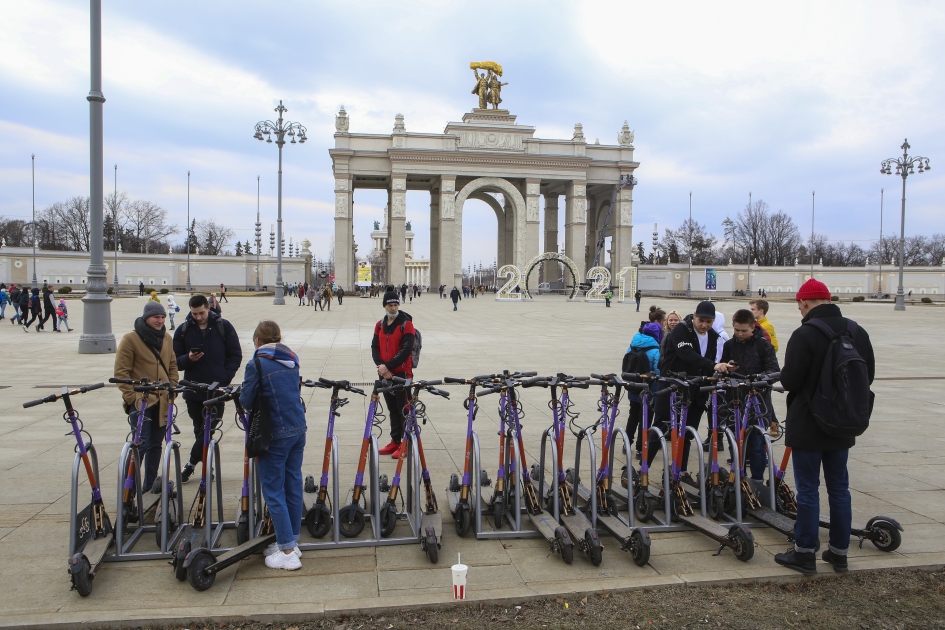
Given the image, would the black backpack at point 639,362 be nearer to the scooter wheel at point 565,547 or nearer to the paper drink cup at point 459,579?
the scooter wheel at point 565,547

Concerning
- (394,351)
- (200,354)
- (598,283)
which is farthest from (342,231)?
(200,354)

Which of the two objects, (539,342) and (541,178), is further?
(541,178)

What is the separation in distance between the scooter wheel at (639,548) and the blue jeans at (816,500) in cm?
105

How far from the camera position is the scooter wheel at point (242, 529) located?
184 inches

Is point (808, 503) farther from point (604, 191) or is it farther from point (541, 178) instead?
point (604, 191)

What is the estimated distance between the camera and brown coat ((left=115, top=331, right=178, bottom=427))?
5488mm

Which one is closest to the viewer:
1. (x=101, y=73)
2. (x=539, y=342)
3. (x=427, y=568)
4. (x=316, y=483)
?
(x=427, y=568)

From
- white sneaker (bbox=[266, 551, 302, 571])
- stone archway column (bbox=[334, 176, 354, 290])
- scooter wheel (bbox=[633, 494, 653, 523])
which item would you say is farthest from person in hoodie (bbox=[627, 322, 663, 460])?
stone archway column (bbox=[334, 176, 354, 290])

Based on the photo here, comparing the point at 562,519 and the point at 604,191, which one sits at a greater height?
the point at 604,191

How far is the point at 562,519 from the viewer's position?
5.13 m

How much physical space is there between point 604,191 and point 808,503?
75.4m

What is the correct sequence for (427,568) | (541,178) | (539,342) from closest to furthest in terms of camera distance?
1. (427,568)
2. (539,342)
3. (541,178)

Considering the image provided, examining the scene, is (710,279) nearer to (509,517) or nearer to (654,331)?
(654,331)

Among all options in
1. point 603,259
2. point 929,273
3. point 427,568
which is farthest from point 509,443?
point 929,273
